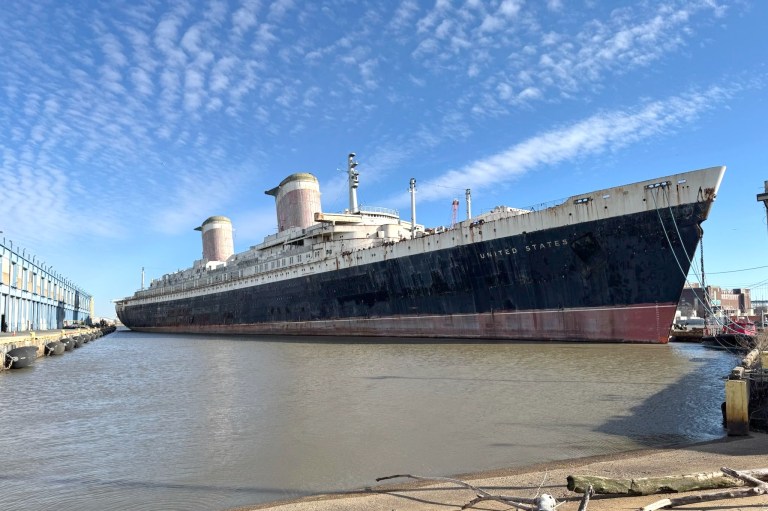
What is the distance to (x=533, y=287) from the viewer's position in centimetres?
2142

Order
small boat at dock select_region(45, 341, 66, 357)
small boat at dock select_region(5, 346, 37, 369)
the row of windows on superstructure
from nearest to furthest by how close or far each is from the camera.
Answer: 1. small boat at dock select_region(5, 346, 37, 369)
2. small boat at dock select_region(45, 341, 66, 357)
3. the row of windows on superstructure

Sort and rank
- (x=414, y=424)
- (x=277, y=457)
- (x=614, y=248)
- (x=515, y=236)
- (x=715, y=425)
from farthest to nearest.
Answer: (x=515, y=236)
(x=614, y=248)
(x=414, y=424)
(x=715, y=425)
(x=277, y=457)

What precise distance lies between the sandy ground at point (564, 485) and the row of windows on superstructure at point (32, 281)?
35.4 meters

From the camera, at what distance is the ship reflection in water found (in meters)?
6.29

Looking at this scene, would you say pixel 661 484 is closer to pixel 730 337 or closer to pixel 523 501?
pixel 523 501

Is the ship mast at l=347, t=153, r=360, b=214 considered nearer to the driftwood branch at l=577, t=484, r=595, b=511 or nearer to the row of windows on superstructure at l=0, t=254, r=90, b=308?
the row of windows on superstructure at l=0, t=254, r=90, b=308

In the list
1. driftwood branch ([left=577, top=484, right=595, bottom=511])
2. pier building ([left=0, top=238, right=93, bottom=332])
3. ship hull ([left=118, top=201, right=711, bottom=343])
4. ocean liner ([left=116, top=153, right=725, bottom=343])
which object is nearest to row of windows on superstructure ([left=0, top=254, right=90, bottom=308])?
pier building ([left=0, top=238, right=93, bottom=332])

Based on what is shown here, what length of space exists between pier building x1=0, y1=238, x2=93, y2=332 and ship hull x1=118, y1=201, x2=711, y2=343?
2032 cm

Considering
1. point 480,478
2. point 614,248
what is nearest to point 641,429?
point 480,478

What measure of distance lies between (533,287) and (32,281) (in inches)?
1641

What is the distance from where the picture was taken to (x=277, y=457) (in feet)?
23.2

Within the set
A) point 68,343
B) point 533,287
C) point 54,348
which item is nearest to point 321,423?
point 533,287

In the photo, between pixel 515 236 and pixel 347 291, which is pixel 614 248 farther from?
pixel 347 291

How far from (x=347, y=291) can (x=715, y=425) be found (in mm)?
23021
